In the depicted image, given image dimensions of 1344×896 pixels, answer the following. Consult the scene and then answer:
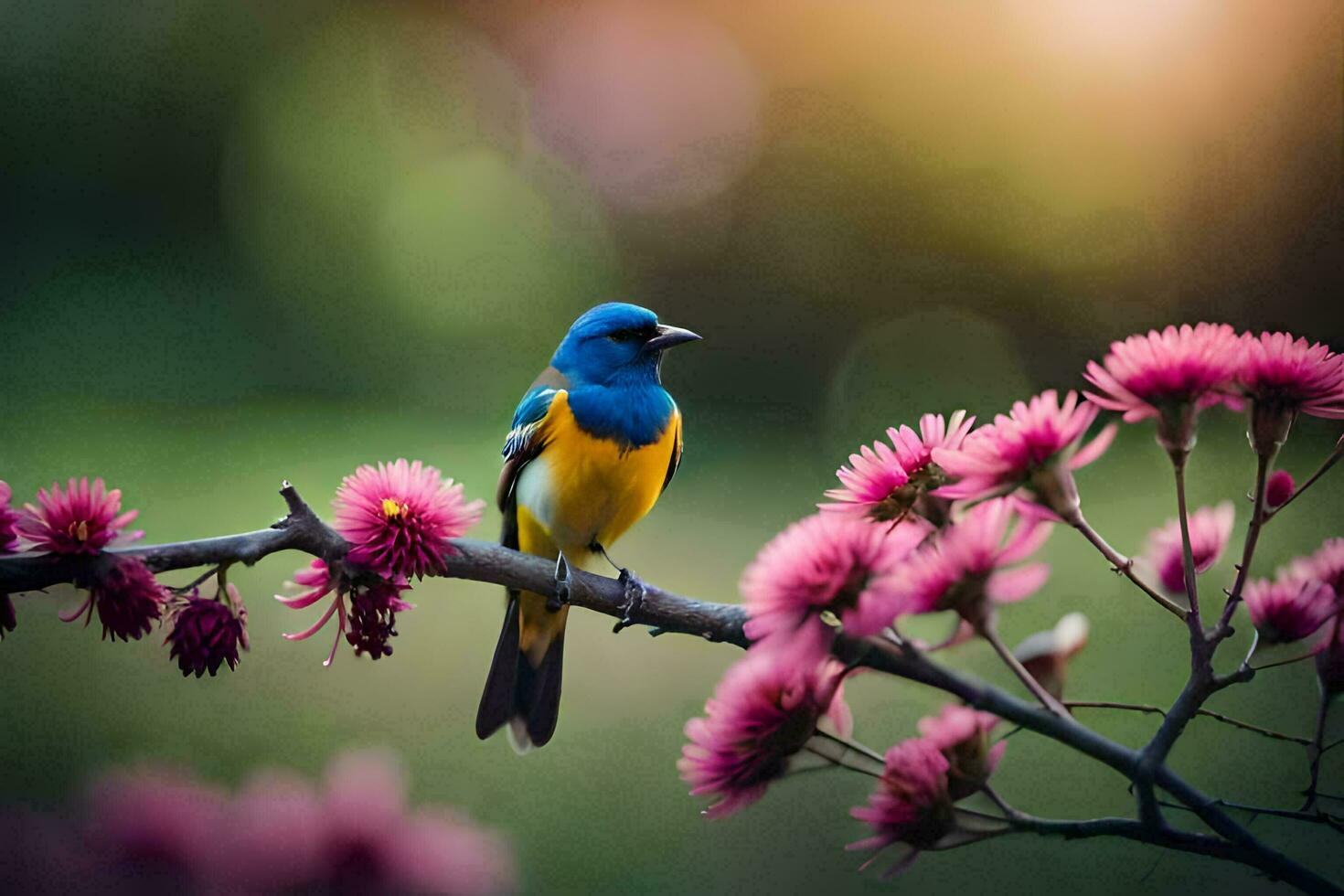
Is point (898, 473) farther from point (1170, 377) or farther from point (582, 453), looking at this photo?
point (582, 453)

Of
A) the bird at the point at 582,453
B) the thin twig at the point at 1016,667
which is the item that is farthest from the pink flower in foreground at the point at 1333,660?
the bird at the point at 582,453

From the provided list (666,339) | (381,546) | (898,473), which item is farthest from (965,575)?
(666,339)

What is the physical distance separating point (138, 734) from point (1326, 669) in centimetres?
101

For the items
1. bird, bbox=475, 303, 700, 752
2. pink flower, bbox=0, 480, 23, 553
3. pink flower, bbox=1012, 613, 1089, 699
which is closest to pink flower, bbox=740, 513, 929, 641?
pink flower, bbox=1012, 613, 1089, 699

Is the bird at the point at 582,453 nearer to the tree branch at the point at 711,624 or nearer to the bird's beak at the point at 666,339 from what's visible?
the bird's beak at the point at 666,339

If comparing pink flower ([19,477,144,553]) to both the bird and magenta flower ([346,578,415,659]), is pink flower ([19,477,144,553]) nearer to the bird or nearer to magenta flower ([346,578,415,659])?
magenta flower ([346,578,415,659])

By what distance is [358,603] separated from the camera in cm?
44

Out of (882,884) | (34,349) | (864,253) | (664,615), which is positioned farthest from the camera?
(864,253)

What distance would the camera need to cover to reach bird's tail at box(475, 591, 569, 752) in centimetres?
78

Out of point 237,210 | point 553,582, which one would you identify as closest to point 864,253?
point 237,210

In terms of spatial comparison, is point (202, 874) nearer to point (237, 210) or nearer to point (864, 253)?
point (864, 253)

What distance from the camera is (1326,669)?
0.40 meters

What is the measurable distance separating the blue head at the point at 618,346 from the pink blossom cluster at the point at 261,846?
1.14ft

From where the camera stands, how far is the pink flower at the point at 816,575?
12.9 inches
